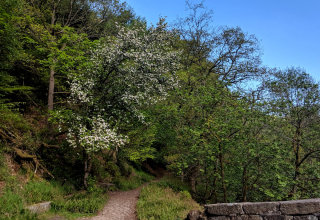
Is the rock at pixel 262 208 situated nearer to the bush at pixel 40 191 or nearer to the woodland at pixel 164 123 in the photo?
the woodland at pixel 164 123

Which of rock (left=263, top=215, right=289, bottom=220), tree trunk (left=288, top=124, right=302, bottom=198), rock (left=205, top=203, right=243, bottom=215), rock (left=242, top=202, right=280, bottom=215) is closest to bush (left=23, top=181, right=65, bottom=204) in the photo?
rock (left=205, top=203, right=243, bottom=215)

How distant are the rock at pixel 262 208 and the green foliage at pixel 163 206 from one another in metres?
3.66

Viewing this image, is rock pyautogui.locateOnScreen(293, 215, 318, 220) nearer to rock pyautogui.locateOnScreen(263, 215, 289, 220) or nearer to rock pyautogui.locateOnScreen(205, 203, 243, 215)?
rock pyautogui.locateOnScreen(263, 215, 289, 220)

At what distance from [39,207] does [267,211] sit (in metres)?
7.81

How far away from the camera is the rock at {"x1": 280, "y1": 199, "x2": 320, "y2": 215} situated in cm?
500

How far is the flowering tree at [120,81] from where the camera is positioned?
10.5 meters

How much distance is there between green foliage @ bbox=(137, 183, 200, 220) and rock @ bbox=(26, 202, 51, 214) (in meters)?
3.67

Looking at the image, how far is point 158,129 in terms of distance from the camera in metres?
14.8

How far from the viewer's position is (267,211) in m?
5.40

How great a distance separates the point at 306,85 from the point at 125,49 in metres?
9.60

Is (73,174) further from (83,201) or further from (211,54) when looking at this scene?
(211,54)

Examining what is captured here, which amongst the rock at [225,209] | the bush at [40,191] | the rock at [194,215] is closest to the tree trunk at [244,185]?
the rock at [194,215]

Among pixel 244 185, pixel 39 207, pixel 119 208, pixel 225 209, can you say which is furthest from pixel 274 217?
pixel 39 207

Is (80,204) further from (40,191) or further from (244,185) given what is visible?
(244,185)
